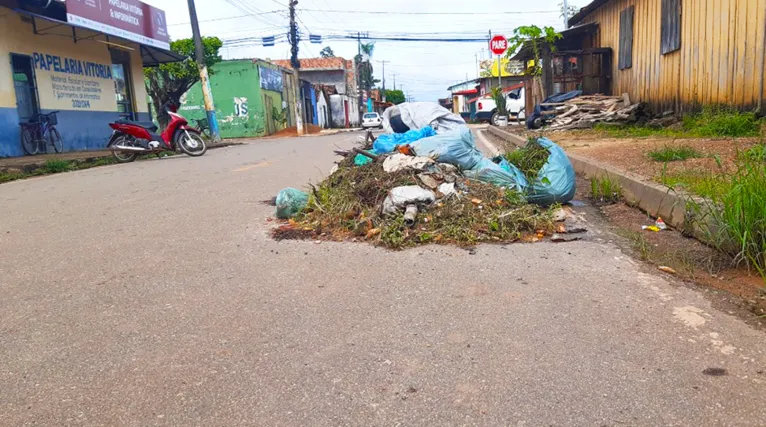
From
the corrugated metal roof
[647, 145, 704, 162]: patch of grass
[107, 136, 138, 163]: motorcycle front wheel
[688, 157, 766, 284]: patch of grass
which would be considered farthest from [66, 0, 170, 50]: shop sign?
[688, 157, 766, 284]: patch of grass

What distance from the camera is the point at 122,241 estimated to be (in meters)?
5.07

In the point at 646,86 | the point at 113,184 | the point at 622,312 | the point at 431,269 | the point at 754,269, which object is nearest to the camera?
the point at 622,312

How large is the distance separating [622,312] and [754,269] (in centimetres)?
118

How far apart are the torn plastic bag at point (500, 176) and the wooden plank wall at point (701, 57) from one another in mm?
6692

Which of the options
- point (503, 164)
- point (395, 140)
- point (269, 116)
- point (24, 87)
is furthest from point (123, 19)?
point (269, 116)

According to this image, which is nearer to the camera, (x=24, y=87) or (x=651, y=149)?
(x=651, y=149)

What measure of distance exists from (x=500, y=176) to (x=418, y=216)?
1252 mm

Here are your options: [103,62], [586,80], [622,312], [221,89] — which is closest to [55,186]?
[622,312]

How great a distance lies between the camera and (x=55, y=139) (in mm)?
15211

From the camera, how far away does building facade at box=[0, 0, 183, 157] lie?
13945mm

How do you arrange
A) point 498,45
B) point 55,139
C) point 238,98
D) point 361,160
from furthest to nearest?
point 238,98, point 498,45, point 55,139, point 361,160

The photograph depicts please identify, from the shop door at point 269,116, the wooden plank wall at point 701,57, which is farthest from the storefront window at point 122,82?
the wooden plank wall at point 701,57

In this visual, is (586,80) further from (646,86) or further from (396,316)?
(396,316)

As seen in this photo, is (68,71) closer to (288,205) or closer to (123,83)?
(123,83)
